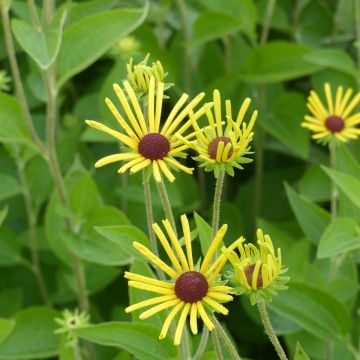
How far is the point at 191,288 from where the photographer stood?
2.44 ft

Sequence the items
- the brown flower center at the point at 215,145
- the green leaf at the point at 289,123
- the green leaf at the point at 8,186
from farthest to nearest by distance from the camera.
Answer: the green leaf at the point at 289,123, the green leaf at the point at 8,186, the brown flower center at the point at 215,145

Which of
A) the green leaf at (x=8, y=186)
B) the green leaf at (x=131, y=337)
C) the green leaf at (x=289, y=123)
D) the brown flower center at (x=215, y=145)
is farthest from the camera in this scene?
the green leaf at (x=289, y=123)

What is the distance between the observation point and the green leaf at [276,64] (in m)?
1.62

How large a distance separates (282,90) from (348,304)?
28.3 inches

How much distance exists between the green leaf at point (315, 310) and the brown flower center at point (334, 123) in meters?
0.26

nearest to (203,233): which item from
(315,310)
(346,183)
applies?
(346,183)

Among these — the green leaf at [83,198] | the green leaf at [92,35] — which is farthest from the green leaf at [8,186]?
the green leaf at [92,35]

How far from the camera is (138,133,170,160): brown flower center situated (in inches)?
31.5

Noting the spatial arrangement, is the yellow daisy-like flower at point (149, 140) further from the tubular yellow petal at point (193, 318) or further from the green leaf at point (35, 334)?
the green leaf at point (35, 334)

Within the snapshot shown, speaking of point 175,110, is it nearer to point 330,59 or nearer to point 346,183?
point 346,183

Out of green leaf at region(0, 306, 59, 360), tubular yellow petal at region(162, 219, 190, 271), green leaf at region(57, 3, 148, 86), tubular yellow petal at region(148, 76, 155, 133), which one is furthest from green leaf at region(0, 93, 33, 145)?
tubular yellow petal at region(162, 219, 190, 271)

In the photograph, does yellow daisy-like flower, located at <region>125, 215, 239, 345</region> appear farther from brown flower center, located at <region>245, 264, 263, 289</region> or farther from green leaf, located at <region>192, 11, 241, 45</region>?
green leaf, located at <region>192, 11, 241, 45</region>

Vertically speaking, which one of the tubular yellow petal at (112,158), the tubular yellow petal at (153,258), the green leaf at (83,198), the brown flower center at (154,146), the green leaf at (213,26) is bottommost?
the tubular yellow petal at (153,258)

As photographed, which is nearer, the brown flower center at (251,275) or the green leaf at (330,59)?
the brown flower center at (251,275)
